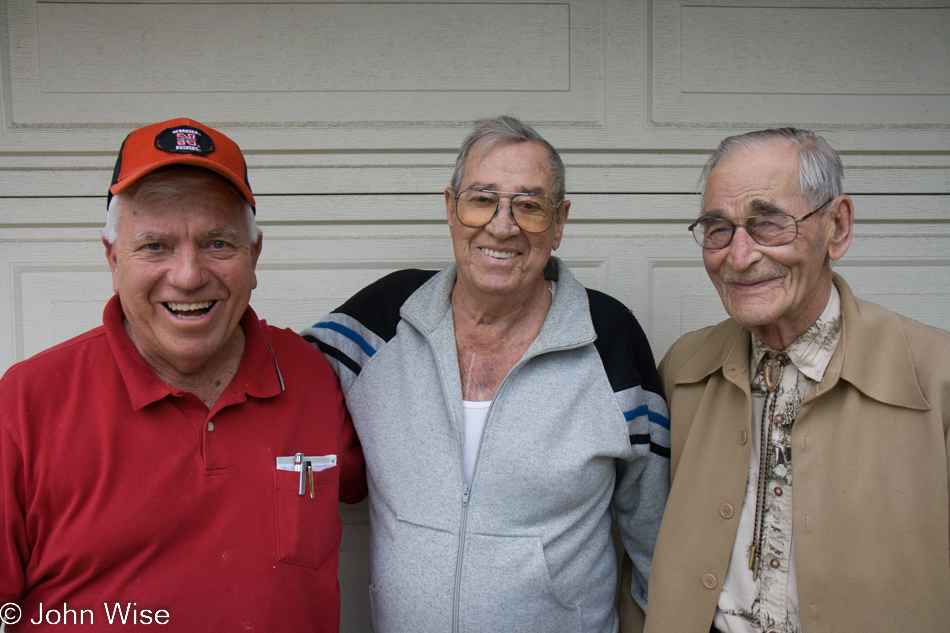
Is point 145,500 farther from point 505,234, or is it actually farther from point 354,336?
point 505,234

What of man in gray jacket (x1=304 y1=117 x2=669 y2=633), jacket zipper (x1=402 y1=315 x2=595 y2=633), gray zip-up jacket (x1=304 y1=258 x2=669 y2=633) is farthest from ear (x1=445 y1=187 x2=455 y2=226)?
jacket zipper (x1=402 y1=315 x2=595 y2=633)

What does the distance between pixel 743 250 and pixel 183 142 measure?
1348 mm

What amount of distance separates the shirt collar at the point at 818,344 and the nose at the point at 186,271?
1.46 meters

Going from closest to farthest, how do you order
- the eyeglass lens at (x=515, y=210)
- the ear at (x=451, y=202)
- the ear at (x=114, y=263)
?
the ear at (x=114, y=263) < the eyeglass lens at (x=515, y=210) < the ear at (x=451, y=202)

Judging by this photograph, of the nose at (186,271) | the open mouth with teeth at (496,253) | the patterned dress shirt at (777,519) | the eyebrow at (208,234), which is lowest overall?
the patterned dress shirt at (777,519)

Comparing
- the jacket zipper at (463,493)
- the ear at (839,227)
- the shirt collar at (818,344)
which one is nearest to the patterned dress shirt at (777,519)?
the shirt collar at (818,344)

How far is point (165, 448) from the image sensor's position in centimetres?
133

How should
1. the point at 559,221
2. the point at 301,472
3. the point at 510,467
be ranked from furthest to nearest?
the point at 559,221
the point at 510,467
the point at 301,472

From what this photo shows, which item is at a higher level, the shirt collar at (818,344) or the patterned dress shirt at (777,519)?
the shirt collar at (818,344)

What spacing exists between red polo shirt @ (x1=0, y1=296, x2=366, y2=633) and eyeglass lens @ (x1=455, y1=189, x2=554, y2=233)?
2.32 feet

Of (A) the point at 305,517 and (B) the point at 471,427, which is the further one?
(B) the point at 471,427

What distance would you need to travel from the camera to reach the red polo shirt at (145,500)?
124cm

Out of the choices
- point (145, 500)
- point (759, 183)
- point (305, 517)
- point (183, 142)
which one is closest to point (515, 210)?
point (759, 183)

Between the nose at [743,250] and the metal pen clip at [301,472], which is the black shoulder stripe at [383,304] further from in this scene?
the nose at [743,250]
